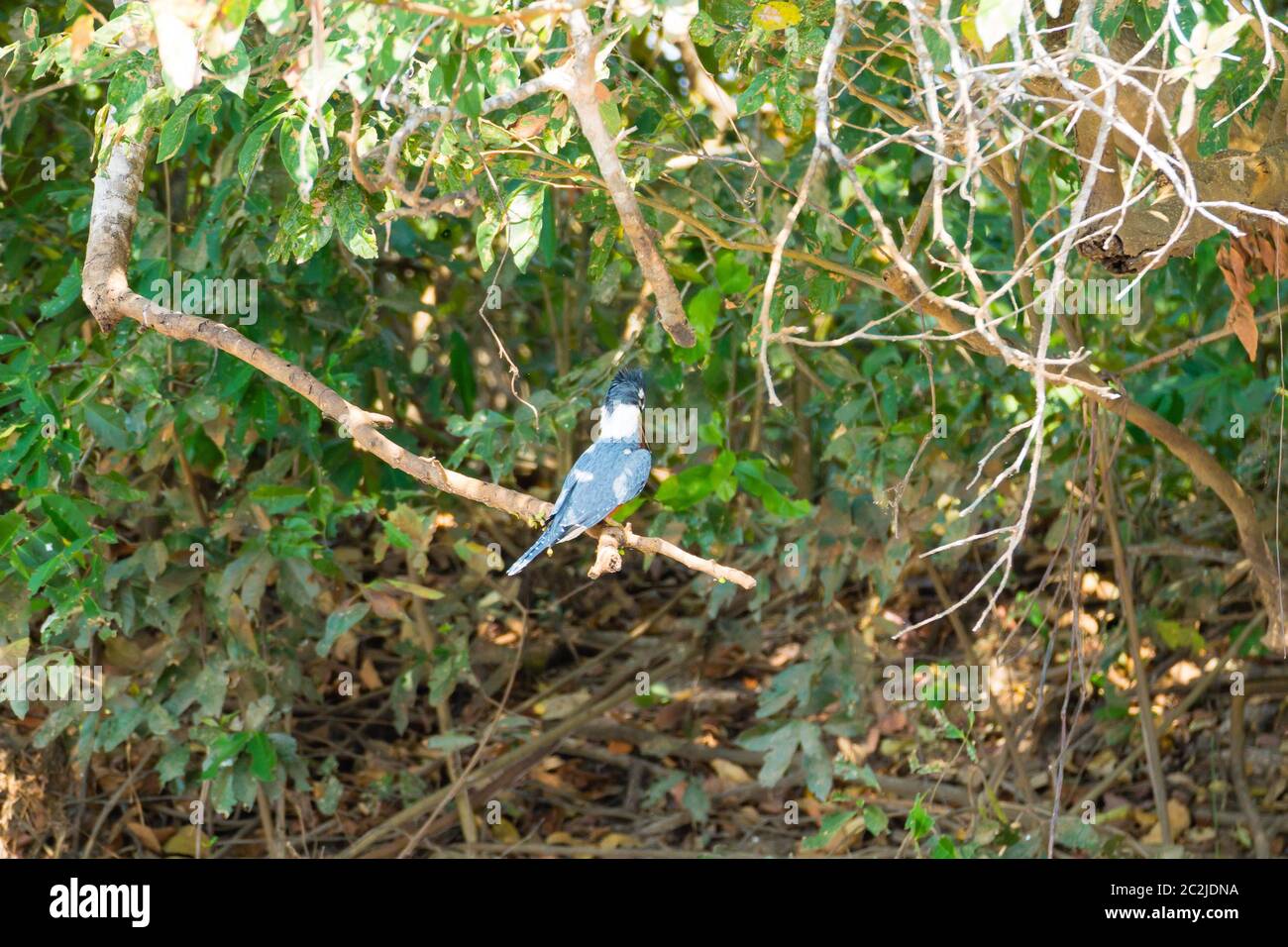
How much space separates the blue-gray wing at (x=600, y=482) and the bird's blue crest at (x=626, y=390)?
166mm

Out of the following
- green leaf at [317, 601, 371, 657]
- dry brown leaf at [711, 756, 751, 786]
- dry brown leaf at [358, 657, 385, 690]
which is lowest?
dry brown leaf at [711, 756, 751, 786]

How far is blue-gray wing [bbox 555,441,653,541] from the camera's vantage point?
3553 mm

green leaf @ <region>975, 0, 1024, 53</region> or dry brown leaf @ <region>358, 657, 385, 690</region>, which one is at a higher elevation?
green leaf @ <region>975, 0, 1024, 53</region>

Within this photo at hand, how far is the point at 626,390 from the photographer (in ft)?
13.5

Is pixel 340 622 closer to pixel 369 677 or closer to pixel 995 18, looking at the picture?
pixel 369 677

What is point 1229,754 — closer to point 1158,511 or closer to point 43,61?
point 1158,511

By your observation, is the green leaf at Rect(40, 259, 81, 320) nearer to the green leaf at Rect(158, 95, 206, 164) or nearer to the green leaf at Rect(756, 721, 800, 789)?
the green leaf at Rect(158, 95, 206, 164)

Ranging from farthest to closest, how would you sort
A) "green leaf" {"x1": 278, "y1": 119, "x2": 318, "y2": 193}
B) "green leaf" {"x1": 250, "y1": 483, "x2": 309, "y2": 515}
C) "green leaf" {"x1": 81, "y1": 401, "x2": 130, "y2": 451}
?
"green leaf" {"x1": 250, "y1": 483, "x2": 309, "y2": 515}
"green leaf" {"x1": 81, "y1": 401, "x2": 130, "y2": 451}
"green leaf" {"x1": 278, "y1": 119, "x2": 318, "y2": 193}

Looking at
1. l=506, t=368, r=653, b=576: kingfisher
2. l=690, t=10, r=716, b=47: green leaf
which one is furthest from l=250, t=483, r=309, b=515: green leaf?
l=690, t=10, r=716, b=47: green leaf

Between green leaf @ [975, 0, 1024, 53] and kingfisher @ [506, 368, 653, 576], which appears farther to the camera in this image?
kingfisher @ [506, 368, 653, 576]

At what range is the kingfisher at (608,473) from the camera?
11.6ft

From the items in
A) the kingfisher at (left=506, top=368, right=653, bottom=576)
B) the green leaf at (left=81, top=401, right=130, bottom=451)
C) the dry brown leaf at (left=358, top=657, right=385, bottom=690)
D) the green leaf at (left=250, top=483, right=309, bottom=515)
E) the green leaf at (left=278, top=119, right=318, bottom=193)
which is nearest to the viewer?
the green leaf at (left=278, top=119, right=318, bottom=193)

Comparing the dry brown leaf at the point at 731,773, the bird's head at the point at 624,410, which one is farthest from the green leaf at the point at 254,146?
the dry brown leaf at the point at 731,773

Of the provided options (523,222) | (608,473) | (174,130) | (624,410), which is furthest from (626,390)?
(174,130)
